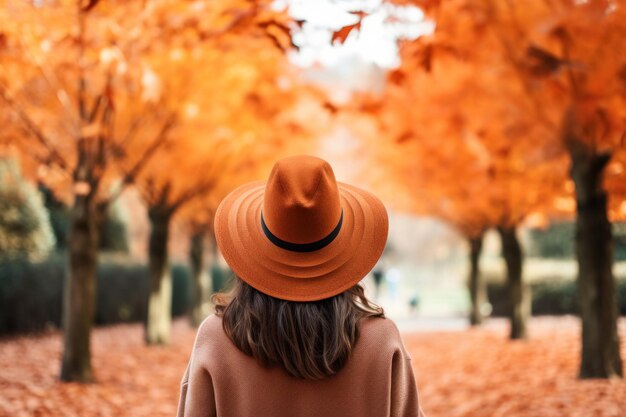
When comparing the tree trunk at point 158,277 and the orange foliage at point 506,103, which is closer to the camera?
the orange foliage at point 506,103

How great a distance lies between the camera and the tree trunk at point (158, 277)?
1392 centimetres

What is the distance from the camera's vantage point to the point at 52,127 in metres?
10.5

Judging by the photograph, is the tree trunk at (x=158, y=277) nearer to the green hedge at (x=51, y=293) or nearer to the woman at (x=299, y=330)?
the green hedge at (x=51, y=293)

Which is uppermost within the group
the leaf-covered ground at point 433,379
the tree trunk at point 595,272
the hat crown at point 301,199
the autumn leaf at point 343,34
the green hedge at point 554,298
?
the autumn leaf at point 343,34

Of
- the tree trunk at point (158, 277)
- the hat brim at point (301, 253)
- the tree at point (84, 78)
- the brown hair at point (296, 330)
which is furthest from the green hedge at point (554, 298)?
the brown hair at point (296, 330)

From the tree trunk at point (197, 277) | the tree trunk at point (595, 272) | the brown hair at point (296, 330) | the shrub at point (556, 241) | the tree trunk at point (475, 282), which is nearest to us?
the brown hair at point (296, 330)

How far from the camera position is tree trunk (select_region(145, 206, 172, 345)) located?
13922 millimetres

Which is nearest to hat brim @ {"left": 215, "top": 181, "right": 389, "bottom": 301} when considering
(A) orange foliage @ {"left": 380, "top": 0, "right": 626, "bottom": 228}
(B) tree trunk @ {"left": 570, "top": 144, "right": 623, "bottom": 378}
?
(A) orange foliage @ {"left": 380, "top": 0, "right": 626, "bottom": 228}

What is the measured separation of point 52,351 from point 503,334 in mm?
9637

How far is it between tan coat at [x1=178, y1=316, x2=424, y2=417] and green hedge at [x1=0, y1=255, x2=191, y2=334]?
12.9 metres

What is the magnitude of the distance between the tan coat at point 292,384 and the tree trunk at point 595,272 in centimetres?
719

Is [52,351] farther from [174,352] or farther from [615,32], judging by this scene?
[615,32]

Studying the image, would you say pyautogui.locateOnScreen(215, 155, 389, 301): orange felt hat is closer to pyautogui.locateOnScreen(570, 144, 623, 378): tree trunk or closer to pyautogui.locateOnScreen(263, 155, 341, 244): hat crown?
pyautogui.locateOnScreen(263, 155, 341, 244): hat crown

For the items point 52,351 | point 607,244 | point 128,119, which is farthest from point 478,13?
point 52,351
